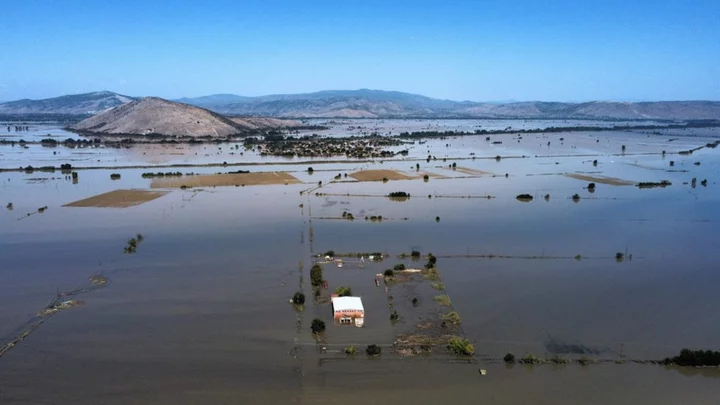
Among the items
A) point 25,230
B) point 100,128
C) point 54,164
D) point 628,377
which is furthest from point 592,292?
point 100,128

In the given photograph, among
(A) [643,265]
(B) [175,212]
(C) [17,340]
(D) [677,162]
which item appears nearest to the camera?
(C) [17,340]

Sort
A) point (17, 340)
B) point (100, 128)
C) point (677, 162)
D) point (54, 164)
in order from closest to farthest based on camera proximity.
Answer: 1. point (17, 340)
2. point (54, 164)
3. point (677, 162)
4. point (100, 128)

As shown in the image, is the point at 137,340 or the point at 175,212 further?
the point at 175,212

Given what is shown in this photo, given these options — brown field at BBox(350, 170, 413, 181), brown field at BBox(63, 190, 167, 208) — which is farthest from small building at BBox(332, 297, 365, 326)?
brown field at BBox(350, 170, 413, 181)

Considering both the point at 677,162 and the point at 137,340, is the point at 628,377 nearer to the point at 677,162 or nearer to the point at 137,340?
the point at 137,340

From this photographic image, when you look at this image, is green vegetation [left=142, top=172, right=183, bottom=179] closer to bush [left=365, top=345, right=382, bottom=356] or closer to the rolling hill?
bush [left=365, top=345, right=382, bottom=356]

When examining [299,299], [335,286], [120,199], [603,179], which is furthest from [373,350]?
[603,179]

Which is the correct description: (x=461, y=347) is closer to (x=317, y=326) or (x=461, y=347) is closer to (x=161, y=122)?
(x=317, y=326)
